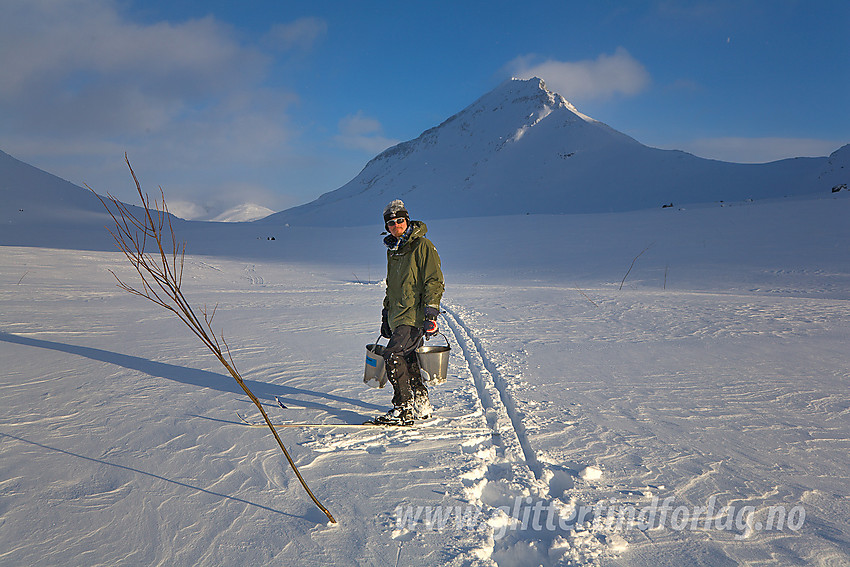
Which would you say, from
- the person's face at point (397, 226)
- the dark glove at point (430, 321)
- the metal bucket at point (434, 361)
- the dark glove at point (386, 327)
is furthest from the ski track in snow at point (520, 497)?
the person's face at point (397, 226)

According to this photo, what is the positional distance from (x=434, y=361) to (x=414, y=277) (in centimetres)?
70

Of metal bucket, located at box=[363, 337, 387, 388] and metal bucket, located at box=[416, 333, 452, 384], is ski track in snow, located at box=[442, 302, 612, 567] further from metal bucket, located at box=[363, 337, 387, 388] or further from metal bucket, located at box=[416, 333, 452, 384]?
metal bucket, located at box=[363, 337, 387, 388]

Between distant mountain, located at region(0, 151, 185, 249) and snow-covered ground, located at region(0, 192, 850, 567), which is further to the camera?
distant mountain, located at region(0, 151, 185, 249)

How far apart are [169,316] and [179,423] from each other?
17.7 ft

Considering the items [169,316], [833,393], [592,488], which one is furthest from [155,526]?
[169,316]

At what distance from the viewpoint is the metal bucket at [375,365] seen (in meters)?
3.81

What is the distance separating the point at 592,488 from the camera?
2.81 meters

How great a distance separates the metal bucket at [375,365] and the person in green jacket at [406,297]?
0.18ft

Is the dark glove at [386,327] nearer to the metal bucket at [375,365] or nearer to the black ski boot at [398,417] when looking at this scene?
the metal bucket at [375,365]

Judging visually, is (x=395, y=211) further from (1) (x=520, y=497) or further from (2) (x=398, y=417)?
(1) (x=520, y=497)

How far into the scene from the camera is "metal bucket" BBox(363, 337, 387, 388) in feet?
12.5

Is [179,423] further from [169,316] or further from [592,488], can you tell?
[169,316]

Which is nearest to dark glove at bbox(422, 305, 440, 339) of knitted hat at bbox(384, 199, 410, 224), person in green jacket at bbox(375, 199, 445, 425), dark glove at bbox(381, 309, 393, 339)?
person in green jacket at bbox(375, 199, 445, 425)

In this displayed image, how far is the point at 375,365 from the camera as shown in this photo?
384cm
